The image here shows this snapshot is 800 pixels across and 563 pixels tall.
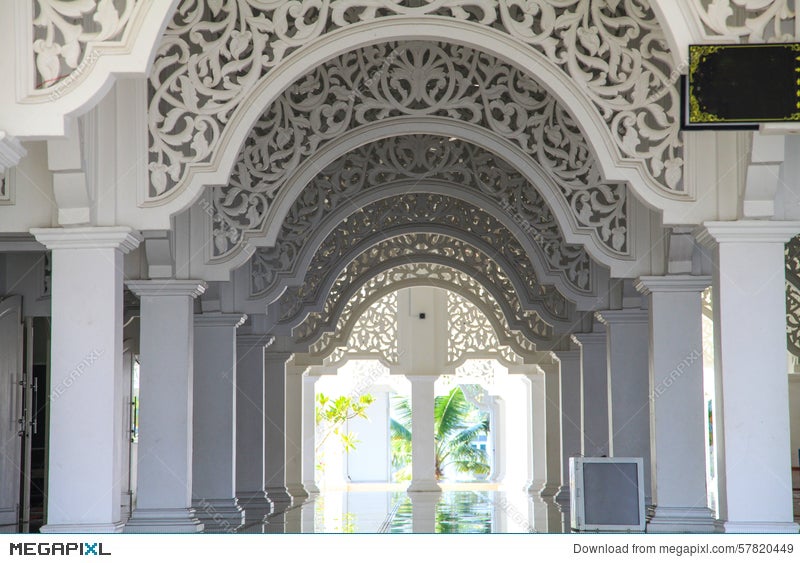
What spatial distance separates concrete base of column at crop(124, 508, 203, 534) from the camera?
7926 millimetres

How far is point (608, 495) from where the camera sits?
7789mm

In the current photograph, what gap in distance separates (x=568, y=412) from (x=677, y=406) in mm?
6593

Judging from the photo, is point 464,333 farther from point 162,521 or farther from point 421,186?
point 162,521

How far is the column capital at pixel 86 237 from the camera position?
20.2 feet

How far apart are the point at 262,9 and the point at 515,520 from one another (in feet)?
22.5

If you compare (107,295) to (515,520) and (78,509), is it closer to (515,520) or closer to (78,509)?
(78,509)

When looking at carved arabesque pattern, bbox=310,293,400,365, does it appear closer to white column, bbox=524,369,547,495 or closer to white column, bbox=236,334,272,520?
white column, bbox=524,369,547,495

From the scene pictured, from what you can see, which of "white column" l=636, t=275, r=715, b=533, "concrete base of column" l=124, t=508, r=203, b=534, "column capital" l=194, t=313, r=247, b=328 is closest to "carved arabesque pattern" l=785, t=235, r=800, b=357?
"white column" l=636, t=275, r=715, b=533

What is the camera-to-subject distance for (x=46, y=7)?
4.96 meters

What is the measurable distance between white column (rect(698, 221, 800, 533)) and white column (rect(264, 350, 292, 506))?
30.1 feet

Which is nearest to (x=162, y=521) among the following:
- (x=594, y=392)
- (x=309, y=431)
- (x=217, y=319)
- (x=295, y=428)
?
(x=217, y=319)

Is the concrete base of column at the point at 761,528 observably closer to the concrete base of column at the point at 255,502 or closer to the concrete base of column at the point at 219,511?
the concrete base of column at the point at 219,511
